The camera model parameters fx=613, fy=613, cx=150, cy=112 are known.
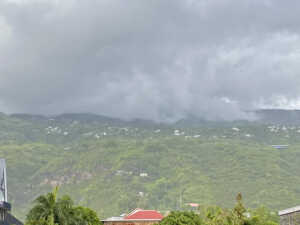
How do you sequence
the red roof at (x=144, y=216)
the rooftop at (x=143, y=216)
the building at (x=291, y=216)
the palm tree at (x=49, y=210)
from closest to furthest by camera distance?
the palm tree at (x=49, y=210) → the building at (x=291, y=216) → the rooftop at (x=143, y=216) → the red roof at (x=144, y=216)

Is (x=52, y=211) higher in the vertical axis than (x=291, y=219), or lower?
higher

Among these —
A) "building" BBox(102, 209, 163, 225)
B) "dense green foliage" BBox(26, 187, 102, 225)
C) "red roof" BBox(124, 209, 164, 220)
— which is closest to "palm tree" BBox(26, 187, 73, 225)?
"dense green foliage" BBox(26, 187, 102, 225)

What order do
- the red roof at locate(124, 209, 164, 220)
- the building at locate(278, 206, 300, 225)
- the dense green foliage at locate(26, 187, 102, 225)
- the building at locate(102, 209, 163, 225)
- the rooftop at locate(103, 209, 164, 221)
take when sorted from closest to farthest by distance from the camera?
the dense green foliage at locate(26, 187, 102, 225), the building at locate(278, 206, 300, 225), the building at locate(102, 209, 163, 225), the rooftop at locate(103, 209, 164, 221), the red roof at locate(124, 209, 164, 220)

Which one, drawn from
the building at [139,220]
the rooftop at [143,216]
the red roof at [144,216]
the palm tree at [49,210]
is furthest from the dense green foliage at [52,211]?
the red roof at [144,216]

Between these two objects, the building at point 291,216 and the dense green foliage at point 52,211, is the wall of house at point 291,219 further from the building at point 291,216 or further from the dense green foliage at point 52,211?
the dense green foliage at point 52,211

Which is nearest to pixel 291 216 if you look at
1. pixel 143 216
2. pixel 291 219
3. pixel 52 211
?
pixel 291 219

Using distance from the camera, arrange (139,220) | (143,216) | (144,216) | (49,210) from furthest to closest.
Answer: (144,216) < (143,216) < (139,220) < (49,210)

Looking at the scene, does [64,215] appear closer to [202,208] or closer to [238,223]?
[238,223]

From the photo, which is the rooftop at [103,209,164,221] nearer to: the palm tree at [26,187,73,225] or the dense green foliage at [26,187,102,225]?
the dense green foliage at [26,187,102,225]

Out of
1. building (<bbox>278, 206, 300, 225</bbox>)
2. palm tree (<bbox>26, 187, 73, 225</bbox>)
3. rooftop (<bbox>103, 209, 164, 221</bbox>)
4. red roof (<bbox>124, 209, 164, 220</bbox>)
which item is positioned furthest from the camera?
red roof (<bbox>124, 209, 164, 220</bbox>)

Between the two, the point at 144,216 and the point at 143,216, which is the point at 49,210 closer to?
the point at 143,216

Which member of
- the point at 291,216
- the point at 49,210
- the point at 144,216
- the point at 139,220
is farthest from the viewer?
the point at 144,216

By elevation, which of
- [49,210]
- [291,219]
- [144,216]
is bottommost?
[291,219]

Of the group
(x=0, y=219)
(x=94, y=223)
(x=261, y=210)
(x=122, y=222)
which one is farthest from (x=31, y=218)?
(x=261, y=210)
